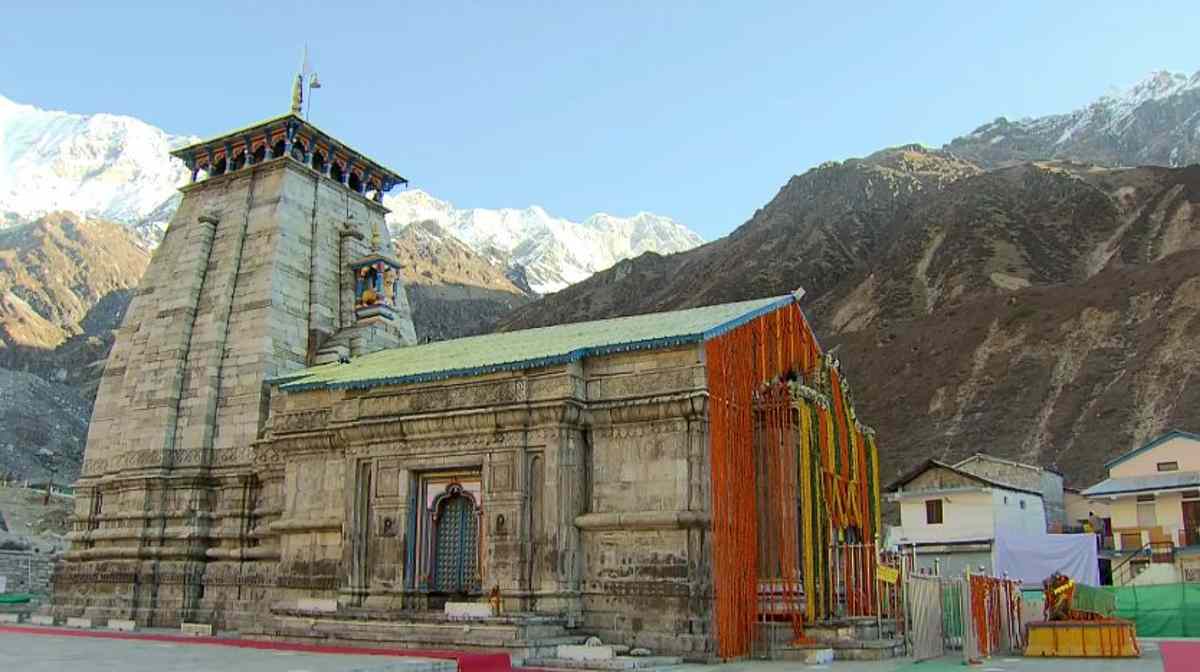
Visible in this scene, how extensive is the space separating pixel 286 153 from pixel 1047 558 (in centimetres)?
3085

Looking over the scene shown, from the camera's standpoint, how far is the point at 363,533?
22562 millimetres

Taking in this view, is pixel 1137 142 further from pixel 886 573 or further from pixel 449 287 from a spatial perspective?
pixel 886 573

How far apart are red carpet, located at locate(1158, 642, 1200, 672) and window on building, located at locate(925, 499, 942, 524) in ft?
62.9

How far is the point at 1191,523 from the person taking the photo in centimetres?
4178

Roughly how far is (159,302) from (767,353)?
63.3 feet

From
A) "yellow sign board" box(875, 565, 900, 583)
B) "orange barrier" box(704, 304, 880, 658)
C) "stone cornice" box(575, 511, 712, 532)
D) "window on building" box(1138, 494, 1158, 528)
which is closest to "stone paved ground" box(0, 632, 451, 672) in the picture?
"stone cornice" box(575, 511, 712, 532)

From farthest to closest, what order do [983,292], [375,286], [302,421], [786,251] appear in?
[786,251] → [983,292] → [375,286] → [302,421]

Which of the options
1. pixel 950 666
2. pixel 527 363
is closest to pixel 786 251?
→ pixel 527 363

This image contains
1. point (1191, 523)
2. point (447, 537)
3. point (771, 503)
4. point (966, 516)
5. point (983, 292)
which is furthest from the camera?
point (983, 292)

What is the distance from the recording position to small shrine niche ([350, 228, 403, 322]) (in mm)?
30953

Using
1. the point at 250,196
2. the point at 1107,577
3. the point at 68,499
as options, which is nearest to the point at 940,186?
the point at 1107,577

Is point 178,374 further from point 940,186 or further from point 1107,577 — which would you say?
point 940,186

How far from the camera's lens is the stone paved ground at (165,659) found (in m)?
15.4

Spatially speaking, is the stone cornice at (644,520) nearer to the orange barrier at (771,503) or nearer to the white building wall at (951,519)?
the orange barrier at (771,503)
